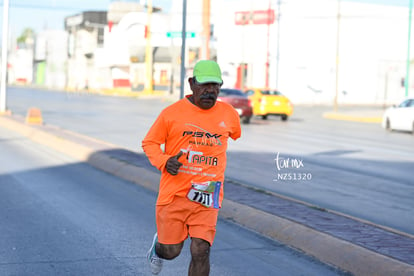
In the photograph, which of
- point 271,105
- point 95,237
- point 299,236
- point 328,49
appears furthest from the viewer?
point 328,49

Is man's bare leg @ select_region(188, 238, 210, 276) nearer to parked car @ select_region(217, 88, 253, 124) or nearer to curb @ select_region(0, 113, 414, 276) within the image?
curb @ select_region(0, 113, 414, 276)

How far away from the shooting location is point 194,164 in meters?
5.36

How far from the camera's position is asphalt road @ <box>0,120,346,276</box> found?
690cm

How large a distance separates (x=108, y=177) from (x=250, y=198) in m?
4.05

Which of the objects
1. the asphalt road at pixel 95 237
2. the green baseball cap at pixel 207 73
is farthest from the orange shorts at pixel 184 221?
the asphalt road at pixel 95 237

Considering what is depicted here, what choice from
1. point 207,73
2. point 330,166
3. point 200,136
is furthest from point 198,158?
point 330,166

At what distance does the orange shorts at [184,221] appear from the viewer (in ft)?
17.4

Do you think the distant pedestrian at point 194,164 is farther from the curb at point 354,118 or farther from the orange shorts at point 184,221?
the curb at point 354,118

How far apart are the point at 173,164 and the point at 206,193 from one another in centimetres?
33

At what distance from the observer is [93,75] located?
119375 millimetres

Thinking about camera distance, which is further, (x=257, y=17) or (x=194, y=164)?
(x=257, y=17)

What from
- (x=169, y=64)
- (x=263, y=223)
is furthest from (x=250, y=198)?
(x=169, y=64)

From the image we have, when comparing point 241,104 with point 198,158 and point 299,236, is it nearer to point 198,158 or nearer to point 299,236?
point 299,236

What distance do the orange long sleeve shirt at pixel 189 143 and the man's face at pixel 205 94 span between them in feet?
0.31
